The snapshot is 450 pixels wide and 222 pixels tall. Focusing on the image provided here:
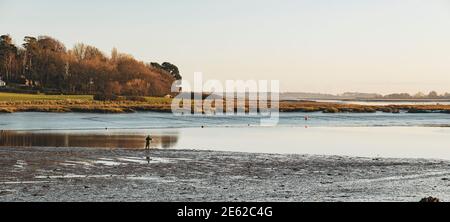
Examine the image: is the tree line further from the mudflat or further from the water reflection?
the mudflat

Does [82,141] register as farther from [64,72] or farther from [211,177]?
[64,72]

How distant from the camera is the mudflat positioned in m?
14.5

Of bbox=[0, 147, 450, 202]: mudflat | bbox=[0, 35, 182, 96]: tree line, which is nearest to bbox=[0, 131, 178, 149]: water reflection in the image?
bbox=[0, 147, 450, 202]: mudflat

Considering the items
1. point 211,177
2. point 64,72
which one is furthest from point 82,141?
point 64,72

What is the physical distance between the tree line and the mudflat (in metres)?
93.2

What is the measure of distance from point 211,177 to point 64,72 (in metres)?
109

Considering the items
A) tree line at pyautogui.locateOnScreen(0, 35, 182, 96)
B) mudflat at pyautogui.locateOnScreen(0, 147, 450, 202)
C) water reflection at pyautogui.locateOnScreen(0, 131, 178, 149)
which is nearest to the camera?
mudflat at pyautogui.locateOnScreen(0, 147, 450, 202)

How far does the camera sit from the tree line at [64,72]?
399 feet

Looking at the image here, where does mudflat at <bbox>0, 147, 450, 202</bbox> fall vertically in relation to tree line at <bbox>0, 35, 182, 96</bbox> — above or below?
below

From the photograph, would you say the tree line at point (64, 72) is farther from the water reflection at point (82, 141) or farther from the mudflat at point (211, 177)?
the mudflat at point (211, 177)

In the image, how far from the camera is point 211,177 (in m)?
18.1

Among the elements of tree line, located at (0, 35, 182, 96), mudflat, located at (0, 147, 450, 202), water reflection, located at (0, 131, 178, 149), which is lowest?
water reflection, located at (0, 131, 178, 149)

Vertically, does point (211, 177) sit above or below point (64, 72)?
below
